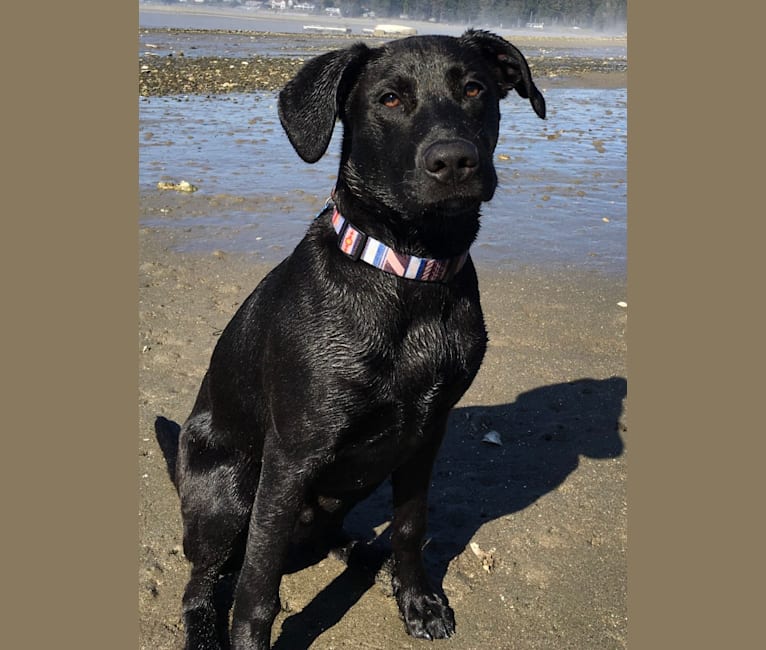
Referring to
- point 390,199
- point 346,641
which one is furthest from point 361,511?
point 390,199

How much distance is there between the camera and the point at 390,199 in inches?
118

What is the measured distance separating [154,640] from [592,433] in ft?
9.86

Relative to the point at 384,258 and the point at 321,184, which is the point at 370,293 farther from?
the point at 321,184

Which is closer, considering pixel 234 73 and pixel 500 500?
pixel 500 500

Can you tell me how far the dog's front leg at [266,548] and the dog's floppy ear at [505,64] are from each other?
185cm

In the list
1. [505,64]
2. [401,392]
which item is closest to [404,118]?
[505,64]

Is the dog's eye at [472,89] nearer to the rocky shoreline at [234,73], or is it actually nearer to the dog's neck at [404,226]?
the dog's neck at [404,226]

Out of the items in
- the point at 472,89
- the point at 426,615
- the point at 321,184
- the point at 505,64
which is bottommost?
the point at 426,615

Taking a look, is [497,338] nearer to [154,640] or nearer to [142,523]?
[142,523]

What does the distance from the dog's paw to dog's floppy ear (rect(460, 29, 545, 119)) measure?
88.5 inches

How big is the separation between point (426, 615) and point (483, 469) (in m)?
1.33

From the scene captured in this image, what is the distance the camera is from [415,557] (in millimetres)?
3730

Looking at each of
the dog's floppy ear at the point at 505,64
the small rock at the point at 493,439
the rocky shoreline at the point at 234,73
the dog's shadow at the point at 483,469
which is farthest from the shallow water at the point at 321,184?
the dog's floppy ear at the point at 505,64

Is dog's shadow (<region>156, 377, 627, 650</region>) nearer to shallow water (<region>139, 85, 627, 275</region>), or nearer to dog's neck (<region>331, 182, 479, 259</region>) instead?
dog's neck (<region>331, 182, 479, 259</region>)
